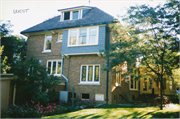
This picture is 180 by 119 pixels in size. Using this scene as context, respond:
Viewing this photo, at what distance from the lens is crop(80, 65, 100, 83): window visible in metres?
16.8

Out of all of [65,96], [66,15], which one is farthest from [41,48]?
[65,96]

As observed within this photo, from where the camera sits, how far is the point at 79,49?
1741 cm

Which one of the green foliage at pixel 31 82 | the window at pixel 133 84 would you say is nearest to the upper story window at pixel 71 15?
the green foliage at pixel 31 82

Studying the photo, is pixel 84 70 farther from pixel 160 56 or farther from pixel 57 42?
pixel 160 56

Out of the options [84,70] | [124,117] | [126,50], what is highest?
[126,50]

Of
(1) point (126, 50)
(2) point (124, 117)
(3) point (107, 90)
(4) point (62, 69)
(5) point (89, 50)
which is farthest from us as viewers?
(4) point (62, 69)

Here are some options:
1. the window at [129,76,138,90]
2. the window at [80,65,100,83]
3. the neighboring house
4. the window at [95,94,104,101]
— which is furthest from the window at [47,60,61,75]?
the window at [129,76,138,90]

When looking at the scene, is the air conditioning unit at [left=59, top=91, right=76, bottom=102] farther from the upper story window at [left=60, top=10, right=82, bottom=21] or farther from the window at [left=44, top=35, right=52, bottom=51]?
the upper story window at [left=60, top=10, right=82, bottom=21]

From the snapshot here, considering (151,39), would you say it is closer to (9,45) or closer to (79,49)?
(79,49)

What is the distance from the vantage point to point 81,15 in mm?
19656

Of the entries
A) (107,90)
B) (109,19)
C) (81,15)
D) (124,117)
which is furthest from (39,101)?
(81,15)

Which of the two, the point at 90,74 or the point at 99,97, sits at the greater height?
the point at 90,74

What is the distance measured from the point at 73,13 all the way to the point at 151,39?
10.9 meters

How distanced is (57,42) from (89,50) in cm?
437
